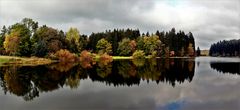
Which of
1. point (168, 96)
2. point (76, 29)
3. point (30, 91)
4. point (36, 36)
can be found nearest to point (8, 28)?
point (36, 36)

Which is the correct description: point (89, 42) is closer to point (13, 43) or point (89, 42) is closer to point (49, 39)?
point (49, 39)

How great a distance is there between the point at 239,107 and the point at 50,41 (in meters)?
77.9

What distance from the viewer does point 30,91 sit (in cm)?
2944

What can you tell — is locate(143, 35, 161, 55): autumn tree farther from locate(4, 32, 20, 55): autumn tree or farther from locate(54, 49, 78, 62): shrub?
locate(4, 32, 20, 55): autumn tree

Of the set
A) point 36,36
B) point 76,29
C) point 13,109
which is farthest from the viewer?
point 76,29

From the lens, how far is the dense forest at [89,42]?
90.1 metres

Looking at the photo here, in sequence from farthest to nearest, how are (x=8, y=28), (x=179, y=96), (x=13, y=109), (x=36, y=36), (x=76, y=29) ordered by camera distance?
(x=76, y=29)
(x=8, y=28)
(x=36, y=36)
(x=179, y=96)
(x=13, y=109)

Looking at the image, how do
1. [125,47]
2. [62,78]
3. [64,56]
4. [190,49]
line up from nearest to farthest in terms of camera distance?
1. [62,78]
2. [64,56]
3. [125,47]
4. [190,49]

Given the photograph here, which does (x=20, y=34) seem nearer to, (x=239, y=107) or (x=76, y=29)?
(x=76, y=29)

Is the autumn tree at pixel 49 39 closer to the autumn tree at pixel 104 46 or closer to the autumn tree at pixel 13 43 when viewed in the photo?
the autumn tree at pixel 13 43

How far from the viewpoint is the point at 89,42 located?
147000 millimetres

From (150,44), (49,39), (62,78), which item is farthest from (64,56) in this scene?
(150,44)

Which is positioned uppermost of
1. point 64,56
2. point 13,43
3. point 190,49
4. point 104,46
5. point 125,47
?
point 104,46

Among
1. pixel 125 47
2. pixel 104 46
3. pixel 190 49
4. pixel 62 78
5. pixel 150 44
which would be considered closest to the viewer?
pixel 62 78
